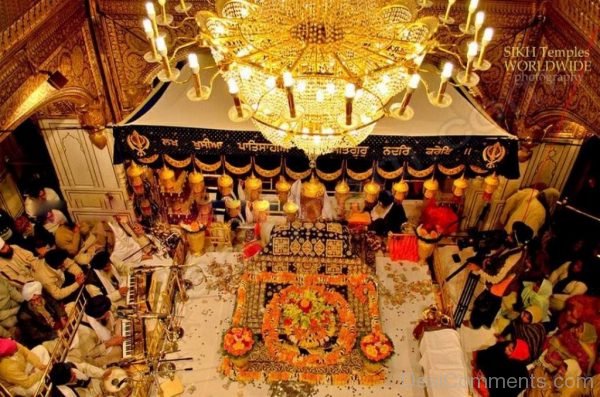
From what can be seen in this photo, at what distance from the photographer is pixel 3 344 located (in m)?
5.45

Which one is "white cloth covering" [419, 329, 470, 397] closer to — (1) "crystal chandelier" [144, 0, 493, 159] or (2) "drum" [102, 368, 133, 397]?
(2) "drum" [102, 368, 133, 397]

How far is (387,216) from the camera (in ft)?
27.0

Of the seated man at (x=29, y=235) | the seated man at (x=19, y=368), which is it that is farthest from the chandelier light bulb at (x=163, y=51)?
the seated man at (x=29, y=235)

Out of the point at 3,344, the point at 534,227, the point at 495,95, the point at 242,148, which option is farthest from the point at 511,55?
the point at 3,344

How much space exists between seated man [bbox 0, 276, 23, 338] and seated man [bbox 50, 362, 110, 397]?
1.05 m

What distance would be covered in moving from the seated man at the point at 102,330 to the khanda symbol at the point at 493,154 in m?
4.90

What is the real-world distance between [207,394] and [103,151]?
368 cm

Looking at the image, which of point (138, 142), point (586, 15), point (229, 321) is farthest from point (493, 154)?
point (138, 142)

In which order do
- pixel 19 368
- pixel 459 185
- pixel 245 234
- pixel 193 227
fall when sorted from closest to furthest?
pixel 19 368 → pixel 459 185 → pixel 193 227 → pixel 245 234

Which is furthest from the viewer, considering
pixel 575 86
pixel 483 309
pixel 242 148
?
pixel 483 309

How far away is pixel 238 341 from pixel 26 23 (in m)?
4.22

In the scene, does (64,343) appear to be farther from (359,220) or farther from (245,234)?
(359,220)

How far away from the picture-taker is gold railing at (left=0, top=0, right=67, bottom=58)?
5.07 m

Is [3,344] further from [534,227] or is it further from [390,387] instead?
[534,227]
